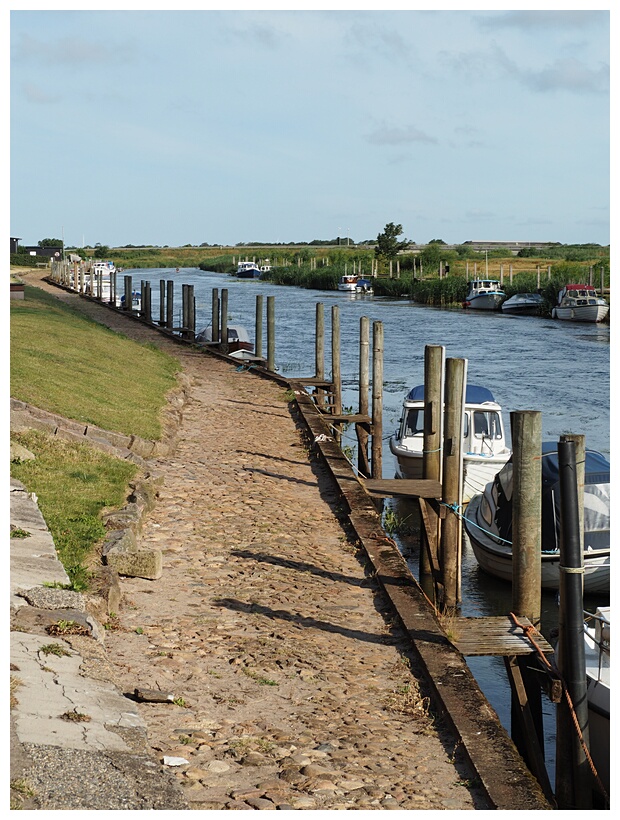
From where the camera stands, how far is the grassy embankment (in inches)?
399

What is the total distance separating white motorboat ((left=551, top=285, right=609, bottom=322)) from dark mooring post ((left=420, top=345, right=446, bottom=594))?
4524 cm

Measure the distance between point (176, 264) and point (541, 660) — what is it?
171 meters

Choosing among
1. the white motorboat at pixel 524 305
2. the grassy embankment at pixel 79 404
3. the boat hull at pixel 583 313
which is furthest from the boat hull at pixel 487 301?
the grassy embankment at pixel 79 404

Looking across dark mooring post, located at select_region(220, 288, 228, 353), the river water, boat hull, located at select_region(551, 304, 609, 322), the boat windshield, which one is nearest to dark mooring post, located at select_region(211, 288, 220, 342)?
dark mooring post, located at select_region(220, 288, 228, 353)

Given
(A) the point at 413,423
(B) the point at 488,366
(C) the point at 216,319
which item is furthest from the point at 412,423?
(B) the point at 488,366

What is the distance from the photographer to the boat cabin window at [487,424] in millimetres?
18928

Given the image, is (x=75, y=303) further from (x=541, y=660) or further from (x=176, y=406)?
(x=541, y=660)

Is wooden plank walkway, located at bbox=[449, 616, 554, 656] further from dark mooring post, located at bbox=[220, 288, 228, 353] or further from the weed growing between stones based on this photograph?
dark mooring post, located at bbox=[220, 288, 228, 353]

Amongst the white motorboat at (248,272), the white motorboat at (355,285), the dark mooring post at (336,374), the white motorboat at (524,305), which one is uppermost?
the white motorboat at (248,272)

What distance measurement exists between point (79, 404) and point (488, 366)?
77.1 ft

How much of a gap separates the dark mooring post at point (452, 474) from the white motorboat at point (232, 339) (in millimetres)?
21510

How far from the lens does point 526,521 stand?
8430mm

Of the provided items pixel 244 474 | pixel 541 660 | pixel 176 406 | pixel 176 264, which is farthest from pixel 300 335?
pixel 176 264

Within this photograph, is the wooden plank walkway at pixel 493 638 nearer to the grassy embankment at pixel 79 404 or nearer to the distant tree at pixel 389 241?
→ the grassy embankment at pixel 79 404
